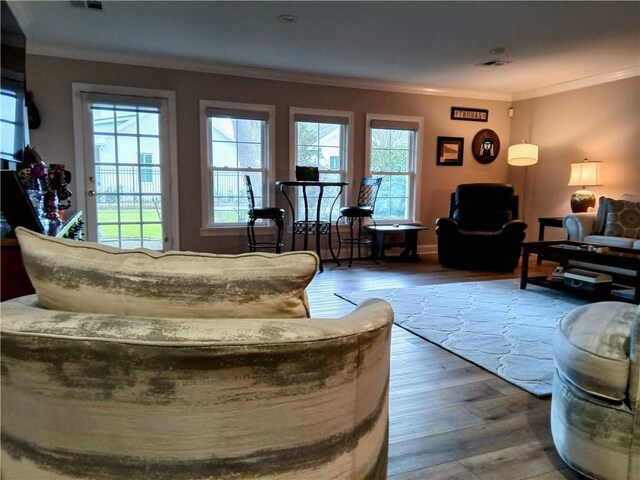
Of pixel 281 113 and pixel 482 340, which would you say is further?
pixel 281 113

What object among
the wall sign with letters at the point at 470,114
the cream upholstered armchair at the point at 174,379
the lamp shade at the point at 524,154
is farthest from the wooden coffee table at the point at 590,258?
the cream upholstered armchair at the point at 174,379

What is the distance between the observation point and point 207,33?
158 inches

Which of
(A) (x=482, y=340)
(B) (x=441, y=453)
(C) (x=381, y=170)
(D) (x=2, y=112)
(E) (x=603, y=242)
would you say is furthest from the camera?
(C) (x=381, y=170)

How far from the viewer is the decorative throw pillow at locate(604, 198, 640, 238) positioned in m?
4.66

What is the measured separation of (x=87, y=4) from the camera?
133 inches

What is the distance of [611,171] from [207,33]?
497cm

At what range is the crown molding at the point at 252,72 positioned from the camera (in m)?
4.57

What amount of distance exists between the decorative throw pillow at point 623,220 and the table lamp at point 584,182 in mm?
559

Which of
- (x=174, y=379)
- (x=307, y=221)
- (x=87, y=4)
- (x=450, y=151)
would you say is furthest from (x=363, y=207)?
(x=174, y=379)

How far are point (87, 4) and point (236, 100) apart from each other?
2.08m

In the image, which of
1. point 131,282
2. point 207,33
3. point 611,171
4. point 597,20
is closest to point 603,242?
point 611,171

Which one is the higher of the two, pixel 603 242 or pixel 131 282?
pixel 131 282

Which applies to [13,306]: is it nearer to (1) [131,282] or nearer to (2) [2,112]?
(1) [131,282]

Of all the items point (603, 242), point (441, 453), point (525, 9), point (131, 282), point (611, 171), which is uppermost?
point (525, 9)
